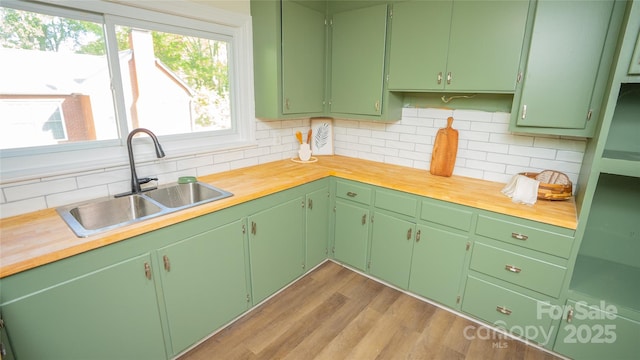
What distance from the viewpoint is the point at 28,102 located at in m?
1.61

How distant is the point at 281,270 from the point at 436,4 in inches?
86.6

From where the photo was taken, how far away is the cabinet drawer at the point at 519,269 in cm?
178

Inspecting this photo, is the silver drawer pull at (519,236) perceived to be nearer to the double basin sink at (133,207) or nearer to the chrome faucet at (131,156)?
the double basin sink at (133,207)

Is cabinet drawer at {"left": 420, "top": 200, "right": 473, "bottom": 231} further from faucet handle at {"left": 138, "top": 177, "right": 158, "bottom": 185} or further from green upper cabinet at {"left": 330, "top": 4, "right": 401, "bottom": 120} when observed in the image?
faucet handle at {"left": 138, "top": 177, "right": 158, "bottom": 185}

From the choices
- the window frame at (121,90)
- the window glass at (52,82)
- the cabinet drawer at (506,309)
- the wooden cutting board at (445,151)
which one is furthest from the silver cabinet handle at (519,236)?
the window glass at (52,82)

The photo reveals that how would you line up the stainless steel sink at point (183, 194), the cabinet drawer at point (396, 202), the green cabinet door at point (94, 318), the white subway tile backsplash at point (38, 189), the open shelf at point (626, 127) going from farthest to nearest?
the cabinet drawer at point (396, 202)
the stainless steel sink at point (183, 194)
the open shelf at point (626, 127)
the white subway tile backsplash at point (38, 189)
the green cabinet door at point (94, 318)

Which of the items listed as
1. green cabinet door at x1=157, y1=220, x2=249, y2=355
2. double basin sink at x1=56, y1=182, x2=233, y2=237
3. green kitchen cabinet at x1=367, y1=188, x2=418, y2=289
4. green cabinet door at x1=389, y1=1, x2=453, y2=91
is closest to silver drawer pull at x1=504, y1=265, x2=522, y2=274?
green kitchen cabinet at x1=367, y1=188, x2=418, y2=289

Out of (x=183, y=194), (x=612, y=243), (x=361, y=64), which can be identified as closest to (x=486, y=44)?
(x=361, y=64)

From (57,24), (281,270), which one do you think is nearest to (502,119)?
(281,270)

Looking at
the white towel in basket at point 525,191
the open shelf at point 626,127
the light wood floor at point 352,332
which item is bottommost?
the light wood floor at point 352,332

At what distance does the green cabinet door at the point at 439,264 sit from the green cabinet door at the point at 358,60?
108 centimetres

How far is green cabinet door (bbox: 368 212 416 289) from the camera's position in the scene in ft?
7.54

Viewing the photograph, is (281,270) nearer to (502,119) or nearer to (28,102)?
(28,102)

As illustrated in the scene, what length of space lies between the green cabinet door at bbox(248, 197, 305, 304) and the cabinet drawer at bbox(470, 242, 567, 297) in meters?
1.26
